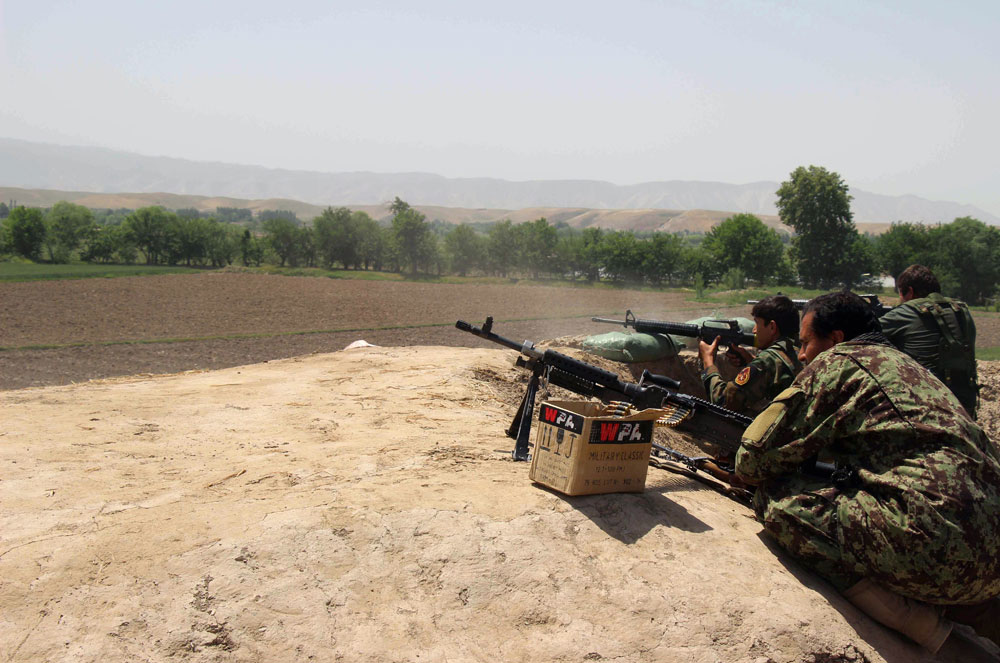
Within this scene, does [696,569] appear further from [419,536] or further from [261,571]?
[261,571]

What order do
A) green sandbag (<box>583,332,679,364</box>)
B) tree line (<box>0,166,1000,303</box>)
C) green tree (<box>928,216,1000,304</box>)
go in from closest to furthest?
1. green sandbag (<box>583,332,679,364</box>)
2. green tree (<box>928,216,1000,304</box>)
3. tree line (<box>0,166,1000,303</box>)

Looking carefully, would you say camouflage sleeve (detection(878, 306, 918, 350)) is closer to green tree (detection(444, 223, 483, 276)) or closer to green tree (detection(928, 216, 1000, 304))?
green tree (detection(928, 216, 1000, 304))

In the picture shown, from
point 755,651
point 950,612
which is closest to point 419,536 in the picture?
point 755,651

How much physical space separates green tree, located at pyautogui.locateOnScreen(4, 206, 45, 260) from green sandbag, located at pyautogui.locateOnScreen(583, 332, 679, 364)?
66055 millimetres

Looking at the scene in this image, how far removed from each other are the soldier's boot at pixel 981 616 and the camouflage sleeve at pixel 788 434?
3.54 feet

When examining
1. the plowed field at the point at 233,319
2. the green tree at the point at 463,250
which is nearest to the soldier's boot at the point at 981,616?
the plowed field at the point at 233,319

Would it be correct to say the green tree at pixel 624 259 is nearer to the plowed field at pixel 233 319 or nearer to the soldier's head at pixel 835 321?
the plowed field at pixel 233 319

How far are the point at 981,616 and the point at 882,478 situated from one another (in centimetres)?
104

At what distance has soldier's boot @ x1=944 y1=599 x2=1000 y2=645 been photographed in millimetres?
3533

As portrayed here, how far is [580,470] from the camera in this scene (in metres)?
3.99

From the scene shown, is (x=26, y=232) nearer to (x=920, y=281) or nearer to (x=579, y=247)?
(x=579, y=247)

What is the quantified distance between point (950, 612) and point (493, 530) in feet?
8.30

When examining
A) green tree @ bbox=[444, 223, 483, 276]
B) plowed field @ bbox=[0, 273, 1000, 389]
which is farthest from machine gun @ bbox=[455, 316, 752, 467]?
green tree @ bbox=[444, 223, 483, 276]

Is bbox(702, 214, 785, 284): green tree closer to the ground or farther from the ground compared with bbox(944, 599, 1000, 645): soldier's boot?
farther from the ground
